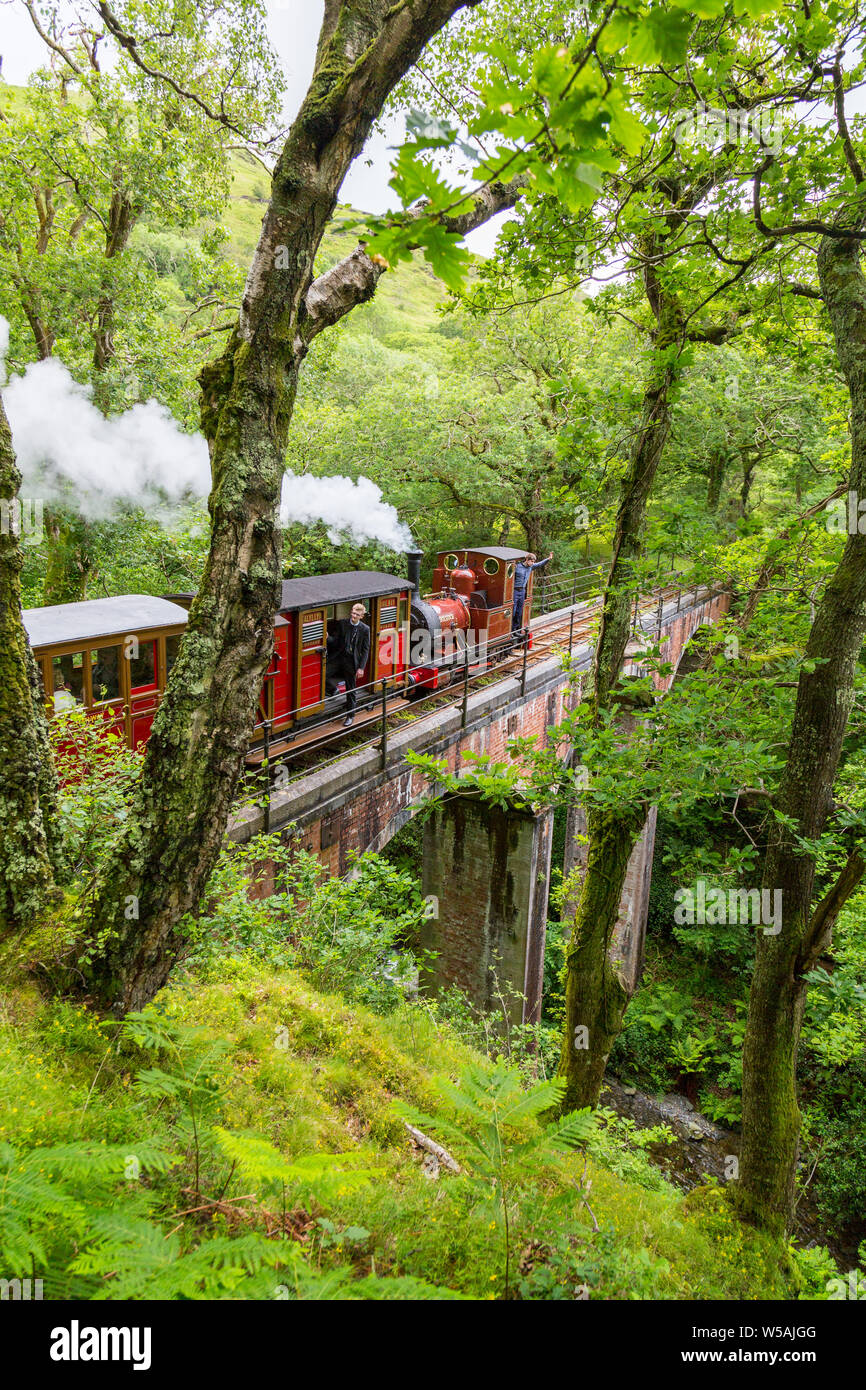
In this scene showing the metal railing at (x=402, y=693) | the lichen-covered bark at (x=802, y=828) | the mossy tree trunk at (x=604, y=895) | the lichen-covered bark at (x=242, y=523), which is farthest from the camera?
the metal railing at (x=402, y=693)

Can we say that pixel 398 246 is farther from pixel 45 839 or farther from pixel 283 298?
pixel 45 839

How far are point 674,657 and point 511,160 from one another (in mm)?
23701

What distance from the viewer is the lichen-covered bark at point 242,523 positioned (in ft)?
10.5

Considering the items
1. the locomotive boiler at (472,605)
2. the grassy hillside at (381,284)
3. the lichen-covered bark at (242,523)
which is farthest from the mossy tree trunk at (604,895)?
the grassy hillside at (381,284)

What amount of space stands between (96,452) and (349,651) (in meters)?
6.62

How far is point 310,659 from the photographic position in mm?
9984

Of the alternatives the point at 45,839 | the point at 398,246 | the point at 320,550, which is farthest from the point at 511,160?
the point at 320,550

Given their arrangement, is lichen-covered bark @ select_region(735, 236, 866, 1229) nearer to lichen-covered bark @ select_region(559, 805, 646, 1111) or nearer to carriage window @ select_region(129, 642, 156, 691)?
lichen-covered bark @ select_region(559, 805, 646, 1111)

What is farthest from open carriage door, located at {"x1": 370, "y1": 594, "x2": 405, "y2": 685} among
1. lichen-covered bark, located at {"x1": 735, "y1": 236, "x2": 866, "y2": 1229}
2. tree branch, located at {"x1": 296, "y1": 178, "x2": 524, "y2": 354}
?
tree branch, located at {"x1": 296, "y1": 178, "x2": 524, "y2": 354}

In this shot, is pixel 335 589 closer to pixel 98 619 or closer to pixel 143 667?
pixel 143 667

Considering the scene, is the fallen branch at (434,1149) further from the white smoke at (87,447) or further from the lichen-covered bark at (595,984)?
the white smoke at (87,447)

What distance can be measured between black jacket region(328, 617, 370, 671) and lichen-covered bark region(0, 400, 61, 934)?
6.72 m

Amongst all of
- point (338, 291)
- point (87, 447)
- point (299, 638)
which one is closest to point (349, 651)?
point (299, 638)

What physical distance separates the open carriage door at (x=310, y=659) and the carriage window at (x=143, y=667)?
211 centimetres
